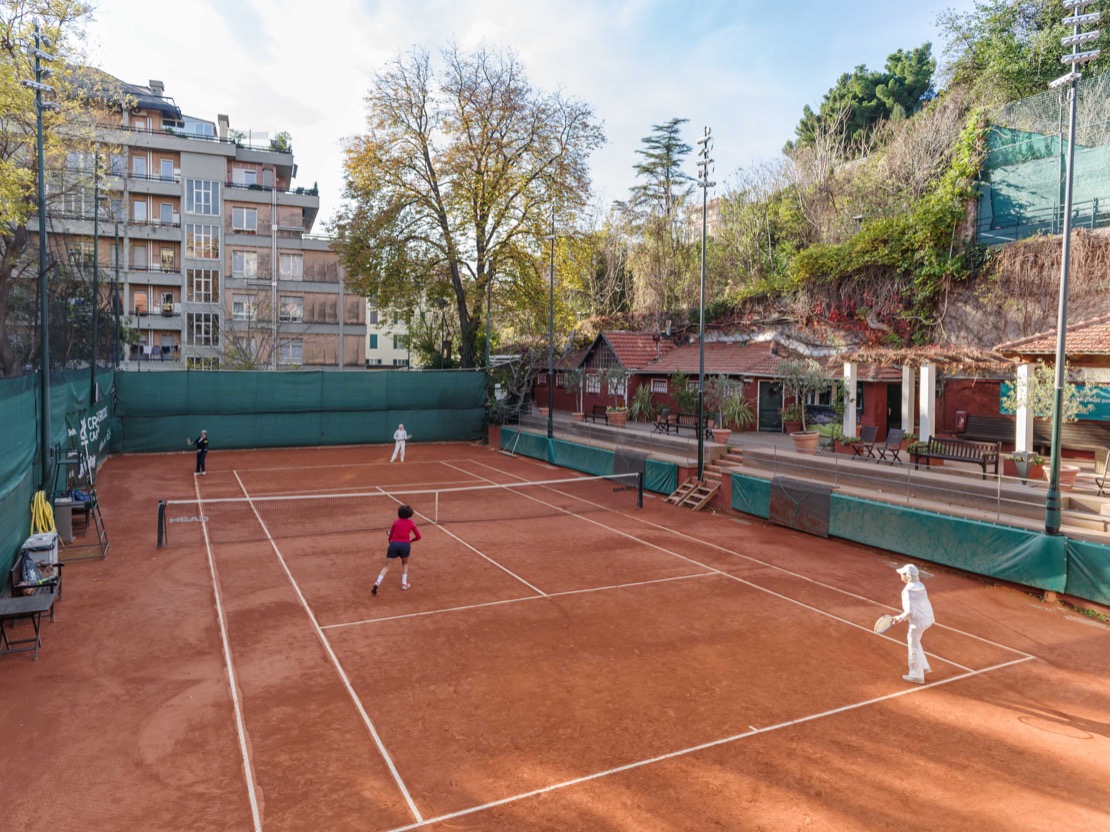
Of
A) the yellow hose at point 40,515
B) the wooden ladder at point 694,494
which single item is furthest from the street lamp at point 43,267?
the wooden ladder at point 694,494

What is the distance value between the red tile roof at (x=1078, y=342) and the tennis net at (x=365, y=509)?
10221 millimetres

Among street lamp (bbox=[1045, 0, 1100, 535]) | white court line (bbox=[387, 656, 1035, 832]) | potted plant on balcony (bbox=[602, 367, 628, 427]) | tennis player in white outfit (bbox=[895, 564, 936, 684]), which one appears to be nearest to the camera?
white court line (bbox=[387, 656, 1035, 832])

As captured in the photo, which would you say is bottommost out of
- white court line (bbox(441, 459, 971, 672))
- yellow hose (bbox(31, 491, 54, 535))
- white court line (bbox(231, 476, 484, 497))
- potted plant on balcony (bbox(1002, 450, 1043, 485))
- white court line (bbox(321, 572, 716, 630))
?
white court line (bbox(321, 572, 716, 630))

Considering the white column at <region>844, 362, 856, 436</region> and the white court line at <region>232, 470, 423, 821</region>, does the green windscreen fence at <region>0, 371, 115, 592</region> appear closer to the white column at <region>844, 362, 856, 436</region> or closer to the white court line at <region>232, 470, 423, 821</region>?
the white court line at <region>232, 470, 423, 821</region>

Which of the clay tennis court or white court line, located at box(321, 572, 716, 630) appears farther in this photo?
white court line, located at box(321, 572, 716, 630)

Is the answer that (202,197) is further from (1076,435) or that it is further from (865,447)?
(1076,435)

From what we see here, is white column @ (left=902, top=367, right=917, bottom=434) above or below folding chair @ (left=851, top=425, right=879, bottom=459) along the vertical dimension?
above

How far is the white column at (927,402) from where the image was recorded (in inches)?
829

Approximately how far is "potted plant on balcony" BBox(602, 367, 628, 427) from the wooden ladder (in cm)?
1098

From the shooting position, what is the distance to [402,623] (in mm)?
11406

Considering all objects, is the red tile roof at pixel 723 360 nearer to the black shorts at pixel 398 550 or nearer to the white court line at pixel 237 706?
the black shorts at pixel 398 550

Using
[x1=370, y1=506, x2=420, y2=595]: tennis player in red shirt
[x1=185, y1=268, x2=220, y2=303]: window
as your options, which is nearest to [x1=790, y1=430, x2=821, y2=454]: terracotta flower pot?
[x1=370, y1=506, x2=420, y2=595]: tennis player in red shirt

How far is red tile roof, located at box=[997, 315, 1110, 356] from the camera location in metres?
15.9

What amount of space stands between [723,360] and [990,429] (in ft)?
37.8
